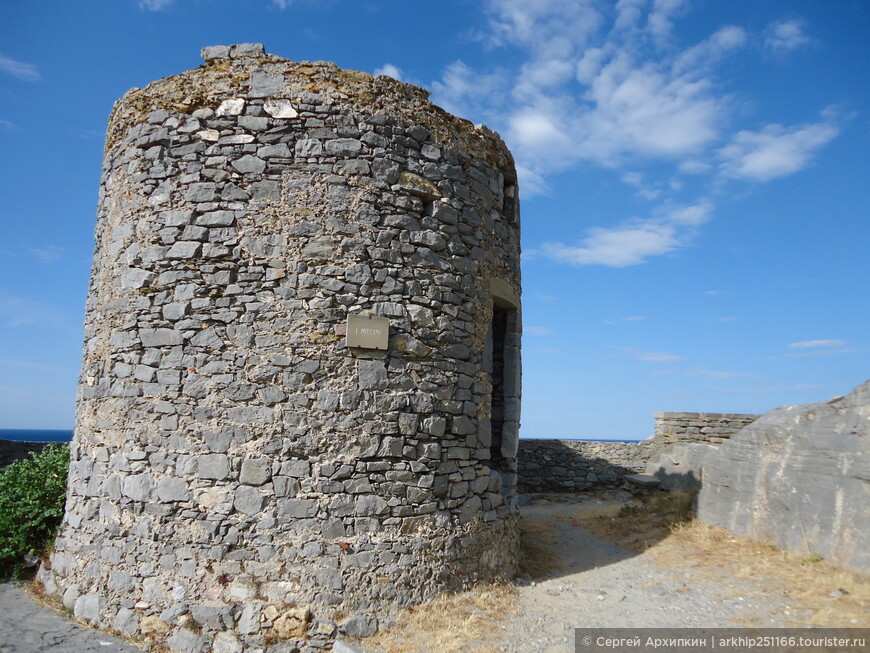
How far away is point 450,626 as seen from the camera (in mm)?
5508

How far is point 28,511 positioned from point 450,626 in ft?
17.8

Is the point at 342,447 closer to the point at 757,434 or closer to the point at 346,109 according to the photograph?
the point at 346,109

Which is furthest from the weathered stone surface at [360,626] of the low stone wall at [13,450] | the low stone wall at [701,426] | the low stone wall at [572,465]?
the low stone wall at [13,450]

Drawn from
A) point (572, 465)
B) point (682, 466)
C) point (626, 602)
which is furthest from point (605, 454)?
point (626, 602)

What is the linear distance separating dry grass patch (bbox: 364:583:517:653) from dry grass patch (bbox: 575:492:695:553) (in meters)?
2.99

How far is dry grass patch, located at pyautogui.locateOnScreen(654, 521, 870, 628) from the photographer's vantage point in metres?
5.28

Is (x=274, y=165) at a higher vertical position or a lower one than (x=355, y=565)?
higher

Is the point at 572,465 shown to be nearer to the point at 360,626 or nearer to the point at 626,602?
the point at 626,602

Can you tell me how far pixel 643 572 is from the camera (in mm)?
7219

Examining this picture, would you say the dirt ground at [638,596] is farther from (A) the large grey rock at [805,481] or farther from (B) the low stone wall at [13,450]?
(B) the low stone wall at [13,450]

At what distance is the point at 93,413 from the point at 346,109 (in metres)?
4.17

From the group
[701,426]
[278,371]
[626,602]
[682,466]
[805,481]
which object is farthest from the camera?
[701,426]

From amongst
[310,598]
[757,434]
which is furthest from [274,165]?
[757,434]

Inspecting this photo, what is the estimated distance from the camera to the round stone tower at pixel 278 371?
5.58 meters
